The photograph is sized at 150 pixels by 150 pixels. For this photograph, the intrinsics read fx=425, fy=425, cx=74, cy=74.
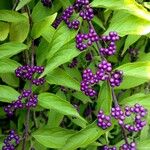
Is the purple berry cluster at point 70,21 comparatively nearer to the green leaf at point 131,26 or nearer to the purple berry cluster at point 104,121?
the green leaf at point 131,26

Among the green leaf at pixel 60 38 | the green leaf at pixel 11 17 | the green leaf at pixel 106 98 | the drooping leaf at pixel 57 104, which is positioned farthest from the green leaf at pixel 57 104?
the green leaf at pixel 11 17

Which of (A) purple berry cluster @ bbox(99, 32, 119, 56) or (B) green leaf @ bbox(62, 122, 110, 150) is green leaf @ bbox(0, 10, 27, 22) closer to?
(A) purple berry cluster @ bbox(99, 32, 119, 56)

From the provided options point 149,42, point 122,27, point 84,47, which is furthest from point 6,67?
point 149,42

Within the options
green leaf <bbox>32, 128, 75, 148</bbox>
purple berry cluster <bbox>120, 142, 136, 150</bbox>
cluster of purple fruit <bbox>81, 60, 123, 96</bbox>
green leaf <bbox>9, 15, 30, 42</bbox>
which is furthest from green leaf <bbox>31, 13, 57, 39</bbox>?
purple berry cluster <bbox>120, 142, 136, 150</bbox>

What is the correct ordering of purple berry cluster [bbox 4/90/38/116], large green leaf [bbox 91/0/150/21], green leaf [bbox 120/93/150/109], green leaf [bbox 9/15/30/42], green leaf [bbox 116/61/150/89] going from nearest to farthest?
large green leaf [bbox 91/0/150/21], green leaf [bbox 116/61/150/89], green leaf [bbox 120/93/150/109], purple berry cluster [bbox 4/90/38/116], green leaf [bbox 9/15/30/42]

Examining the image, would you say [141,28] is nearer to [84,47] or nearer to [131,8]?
[131,8]

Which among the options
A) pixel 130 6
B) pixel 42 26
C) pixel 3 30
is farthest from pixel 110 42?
pixel 3 30
